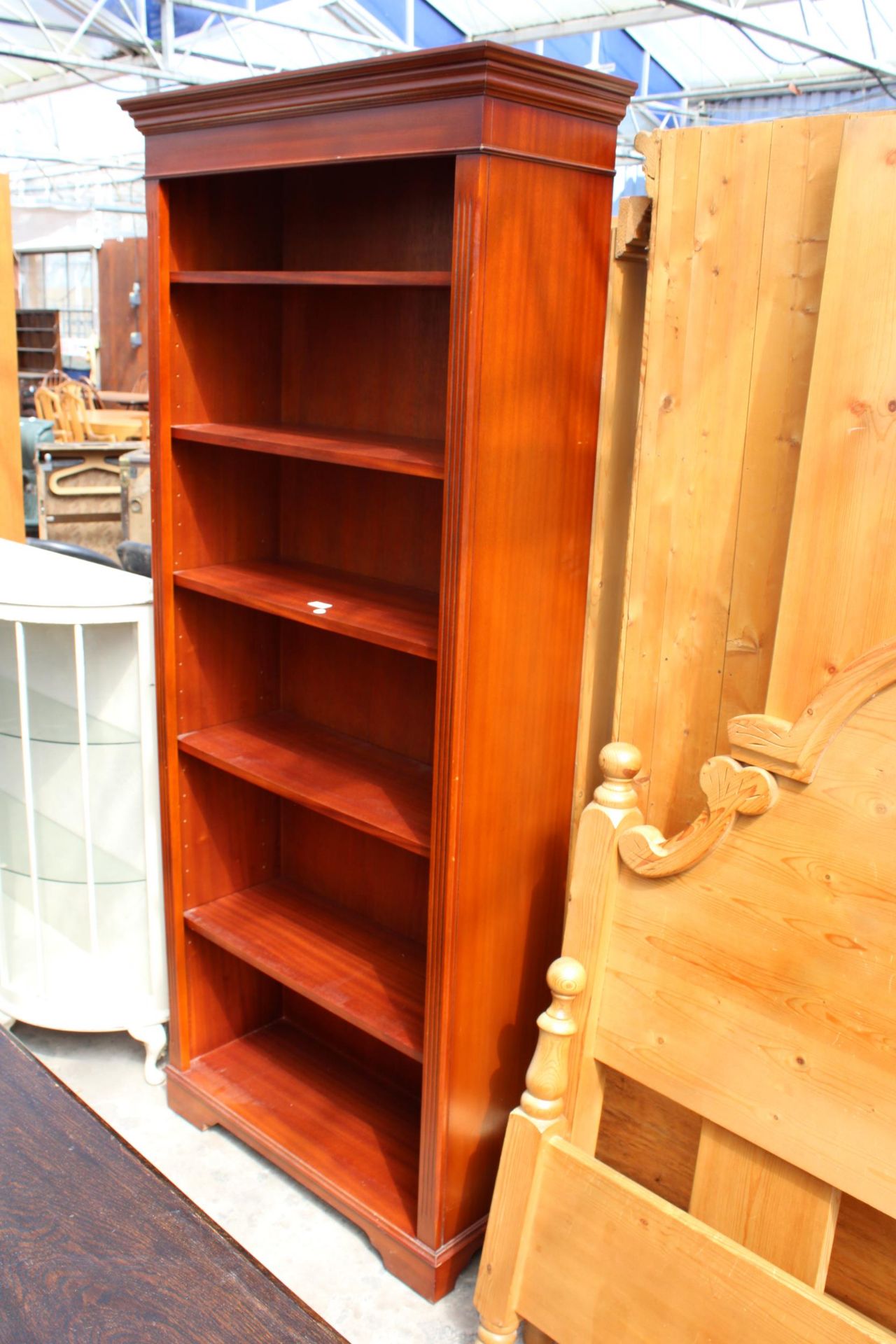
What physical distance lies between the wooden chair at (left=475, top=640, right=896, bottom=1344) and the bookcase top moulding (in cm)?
87

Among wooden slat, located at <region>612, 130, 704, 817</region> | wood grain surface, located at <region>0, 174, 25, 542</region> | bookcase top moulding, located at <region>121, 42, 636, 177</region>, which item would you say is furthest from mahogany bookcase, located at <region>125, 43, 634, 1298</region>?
wood grain surface, located at <region>0, 174, 25, 542</region>

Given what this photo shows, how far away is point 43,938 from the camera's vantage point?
265cm

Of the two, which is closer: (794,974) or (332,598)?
(794,974)

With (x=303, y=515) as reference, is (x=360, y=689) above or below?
below

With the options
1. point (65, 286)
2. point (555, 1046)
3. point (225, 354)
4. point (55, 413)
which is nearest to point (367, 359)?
point (225, 354)

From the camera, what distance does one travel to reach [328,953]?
2.32 metres

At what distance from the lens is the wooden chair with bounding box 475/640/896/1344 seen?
4.71ft

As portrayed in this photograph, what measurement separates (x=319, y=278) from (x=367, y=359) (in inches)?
15.0

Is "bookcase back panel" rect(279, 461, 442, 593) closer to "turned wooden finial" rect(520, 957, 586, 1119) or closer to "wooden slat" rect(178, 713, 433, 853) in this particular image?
"wooden slat" rect(178, 713, 433, 853)

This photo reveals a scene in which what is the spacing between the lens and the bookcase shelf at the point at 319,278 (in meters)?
1.67

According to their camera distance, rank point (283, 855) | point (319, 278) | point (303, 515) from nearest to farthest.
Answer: point (319, 278) < point (303, 515) < point (283, 855)

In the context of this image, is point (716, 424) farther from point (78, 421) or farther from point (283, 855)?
point (78, 421)

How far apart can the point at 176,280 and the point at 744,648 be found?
122 centimetres

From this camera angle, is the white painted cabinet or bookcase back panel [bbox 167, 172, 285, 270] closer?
bookcase back panel [bbox 167, 172, 285, 270]
